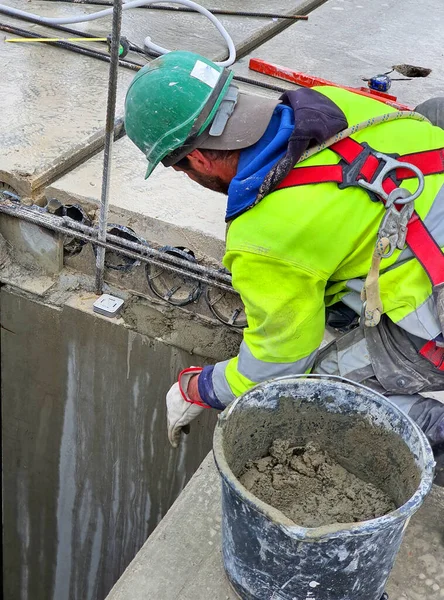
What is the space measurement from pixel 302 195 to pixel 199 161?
0.37 meters

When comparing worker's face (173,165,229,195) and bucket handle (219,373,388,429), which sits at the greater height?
worker's face (173,165,229,195)

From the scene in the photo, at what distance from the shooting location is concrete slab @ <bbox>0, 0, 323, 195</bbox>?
3.82 metres

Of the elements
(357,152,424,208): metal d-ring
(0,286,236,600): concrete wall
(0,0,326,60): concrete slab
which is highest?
(357,152,424,208): metal d-ring

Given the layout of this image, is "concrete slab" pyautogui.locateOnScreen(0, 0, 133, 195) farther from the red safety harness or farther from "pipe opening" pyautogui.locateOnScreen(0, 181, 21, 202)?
the red safety harness

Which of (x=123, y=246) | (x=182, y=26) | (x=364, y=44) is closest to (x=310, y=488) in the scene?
(x=123, y=246)

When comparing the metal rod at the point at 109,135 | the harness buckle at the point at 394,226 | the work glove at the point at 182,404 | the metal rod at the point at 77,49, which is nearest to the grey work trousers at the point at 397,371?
the harness buckle at the point at 394,226

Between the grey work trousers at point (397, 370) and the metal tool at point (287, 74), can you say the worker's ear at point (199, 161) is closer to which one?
the grey work trousers at point (397, 370)

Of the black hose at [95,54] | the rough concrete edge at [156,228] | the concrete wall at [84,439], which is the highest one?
the black hose at [95,54]

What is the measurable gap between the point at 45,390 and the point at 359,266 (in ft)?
7.34

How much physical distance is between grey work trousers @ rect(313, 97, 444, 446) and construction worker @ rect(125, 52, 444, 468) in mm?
59

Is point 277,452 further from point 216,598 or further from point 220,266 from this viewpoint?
point 220,266

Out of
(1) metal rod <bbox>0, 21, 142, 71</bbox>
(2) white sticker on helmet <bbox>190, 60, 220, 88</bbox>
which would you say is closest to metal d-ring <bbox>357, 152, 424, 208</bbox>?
(2) white sticker on helmet <bbox>190, 60, 220, 88</bbox>

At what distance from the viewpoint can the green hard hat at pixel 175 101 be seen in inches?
87.5

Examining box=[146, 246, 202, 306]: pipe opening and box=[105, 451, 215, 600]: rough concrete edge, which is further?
box=[146, 246, 202, 306]: pipe opening
